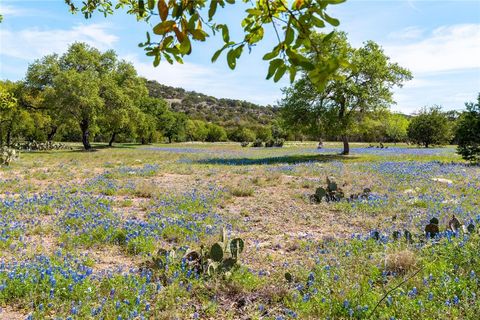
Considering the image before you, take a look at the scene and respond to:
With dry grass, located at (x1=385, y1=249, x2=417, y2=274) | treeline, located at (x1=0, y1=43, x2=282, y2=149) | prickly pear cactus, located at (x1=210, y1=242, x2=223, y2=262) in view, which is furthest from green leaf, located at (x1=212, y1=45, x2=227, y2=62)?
treeline, located at (x1=0, y1=43, x2=282, y2=149)

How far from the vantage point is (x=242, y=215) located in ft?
31.4

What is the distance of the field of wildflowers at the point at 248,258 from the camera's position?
4.31 meters

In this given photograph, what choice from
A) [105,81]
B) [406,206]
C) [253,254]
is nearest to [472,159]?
[406,206]

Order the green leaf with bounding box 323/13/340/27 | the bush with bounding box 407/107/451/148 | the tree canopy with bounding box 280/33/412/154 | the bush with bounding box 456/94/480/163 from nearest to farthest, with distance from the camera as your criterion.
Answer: the green leaf with bounding box 323/13/340/27
the bush with bounding box 456/94/480/163
the tree canopy with bounding box 280/33/412/154
the bush with bounding box 407/107/451/148

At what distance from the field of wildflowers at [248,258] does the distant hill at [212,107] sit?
123530 millimetres

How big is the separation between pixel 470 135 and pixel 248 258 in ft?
67.0

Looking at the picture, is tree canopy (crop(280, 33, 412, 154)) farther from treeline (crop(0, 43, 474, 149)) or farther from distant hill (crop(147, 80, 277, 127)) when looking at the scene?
distant hill (crop(147, 80, 277, 127))

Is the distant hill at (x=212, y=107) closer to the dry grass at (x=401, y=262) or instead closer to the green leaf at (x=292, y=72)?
the dry grass at (x=401, y=262)

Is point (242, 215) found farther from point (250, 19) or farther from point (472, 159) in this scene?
point (472, 159)

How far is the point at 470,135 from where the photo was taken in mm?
20656

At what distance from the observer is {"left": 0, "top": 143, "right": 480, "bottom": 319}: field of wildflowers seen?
431cm

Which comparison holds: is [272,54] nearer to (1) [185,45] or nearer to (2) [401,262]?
(1) [185,45]

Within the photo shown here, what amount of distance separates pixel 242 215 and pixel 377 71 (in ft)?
76.7

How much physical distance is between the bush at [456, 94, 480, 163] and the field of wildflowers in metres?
10.8
